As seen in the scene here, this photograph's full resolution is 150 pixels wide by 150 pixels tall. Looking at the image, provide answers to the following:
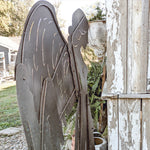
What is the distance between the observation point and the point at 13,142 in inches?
123

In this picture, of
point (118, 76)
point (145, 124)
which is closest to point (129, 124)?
point (145, 124)

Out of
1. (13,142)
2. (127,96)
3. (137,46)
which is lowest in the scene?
(13,142)

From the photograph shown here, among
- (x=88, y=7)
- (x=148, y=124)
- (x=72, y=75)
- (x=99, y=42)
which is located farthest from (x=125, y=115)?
(x=88, y=7)

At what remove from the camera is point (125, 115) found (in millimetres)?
1223

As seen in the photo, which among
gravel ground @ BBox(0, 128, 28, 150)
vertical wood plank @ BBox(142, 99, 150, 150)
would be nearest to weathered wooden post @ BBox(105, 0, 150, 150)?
vertical wood plank @ BBox(142, 99, 150, 150)

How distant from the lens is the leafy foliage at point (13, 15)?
12.3 meters

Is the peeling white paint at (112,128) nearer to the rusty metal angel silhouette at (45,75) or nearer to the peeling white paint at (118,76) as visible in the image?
the peeling white paint at (118,76)

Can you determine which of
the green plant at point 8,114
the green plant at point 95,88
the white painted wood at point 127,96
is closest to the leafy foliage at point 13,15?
the green plant at point 8,114

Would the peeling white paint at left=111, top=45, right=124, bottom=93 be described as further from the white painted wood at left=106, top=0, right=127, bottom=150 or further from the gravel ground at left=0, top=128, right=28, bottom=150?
the gravel ground at left=0, top=128, right=28, bottom=150

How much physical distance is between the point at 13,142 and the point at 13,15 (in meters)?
13.2

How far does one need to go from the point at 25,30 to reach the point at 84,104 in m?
0.85

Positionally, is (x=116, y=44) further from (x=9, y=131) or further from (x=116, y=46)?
(x=9, y=131)

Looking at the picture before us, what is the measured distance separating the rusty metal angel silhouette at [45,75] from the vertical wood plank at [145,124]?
0.50 metres

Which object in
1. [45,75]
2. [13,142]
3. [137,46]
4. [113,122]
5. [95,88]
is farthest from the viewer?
[13,142]
